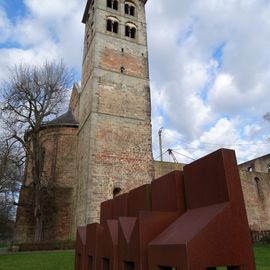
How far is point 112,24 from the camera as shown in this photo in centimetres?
2572

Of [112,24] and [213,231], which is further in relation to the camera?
[112,24]

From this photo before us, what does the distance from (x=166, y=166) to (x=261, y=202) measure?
11.8m

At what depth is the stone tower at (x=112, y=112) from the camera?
63.7 ft

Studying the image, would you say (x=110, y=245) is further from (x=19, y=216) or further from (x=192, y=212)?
(x=19, y=216)

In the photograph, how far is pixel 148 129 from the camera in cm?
2223

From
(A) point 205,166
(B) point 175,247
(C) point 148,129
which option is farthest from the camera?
(C) point 148,129

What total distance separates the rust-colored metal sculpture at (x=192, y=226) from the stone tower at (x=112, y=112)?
16.0 m

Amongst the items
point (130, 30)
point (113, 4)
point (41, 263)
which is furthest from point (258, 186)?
point (41, 263)

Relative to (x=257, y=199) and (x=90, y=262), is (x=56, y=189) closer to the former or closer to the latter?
(x=90, y=262)

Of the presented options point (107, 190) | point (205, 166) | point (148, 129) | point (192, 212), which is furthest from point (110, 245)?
point (148, 129)

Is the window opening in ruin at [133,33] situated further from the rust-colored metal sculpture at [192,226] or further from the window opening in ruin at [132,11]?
the rust-colored metal sculpture at [192,226]

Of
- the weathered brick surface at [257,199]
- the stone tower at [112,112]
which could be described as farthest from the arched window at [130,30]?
the weathered brick surface at [257,199]

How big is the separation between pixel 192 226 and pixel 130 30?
26.3 m

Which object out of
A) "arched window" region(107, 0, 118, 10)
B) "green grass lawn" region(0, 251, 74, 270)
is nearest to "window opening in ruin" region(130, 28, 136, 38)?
"arched window" region(107, 0, 118, 10)
